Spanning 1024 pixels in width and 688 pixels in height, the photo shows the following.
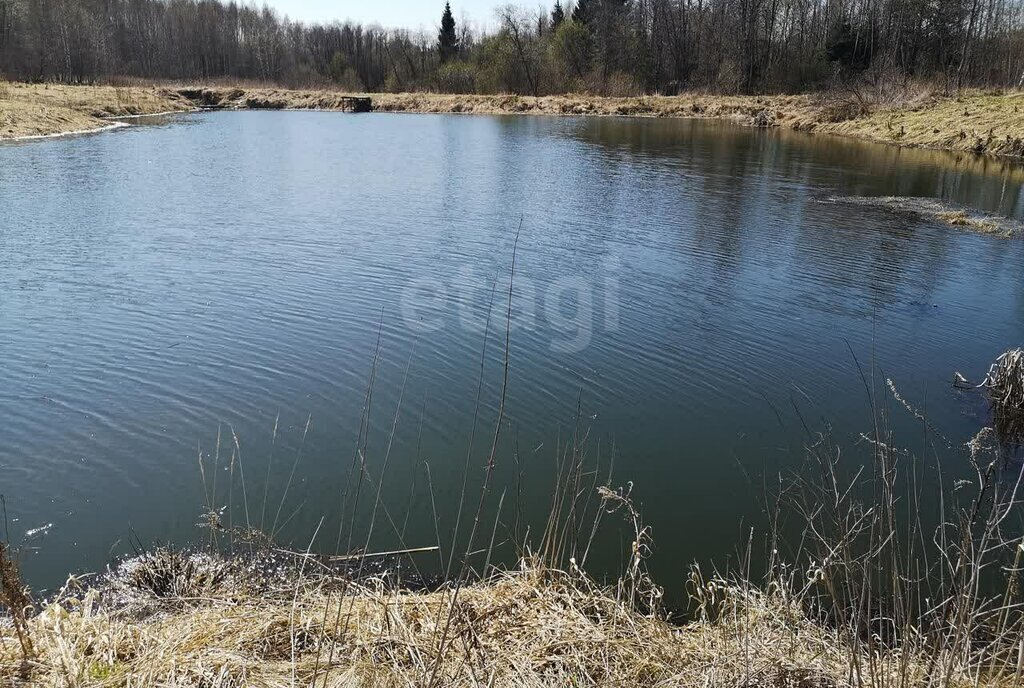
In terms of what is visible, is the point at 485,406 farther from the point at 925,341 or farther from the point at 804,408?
the point at 925,341

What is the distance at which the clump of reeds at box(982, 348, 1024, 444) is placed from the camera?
6.88 metres

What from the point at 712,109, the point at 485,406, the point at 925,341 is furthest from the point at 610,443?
the point at 712,109

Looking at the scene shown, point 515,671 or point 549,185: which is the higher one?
point 549,185

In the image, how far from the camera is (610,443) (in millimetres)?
6621

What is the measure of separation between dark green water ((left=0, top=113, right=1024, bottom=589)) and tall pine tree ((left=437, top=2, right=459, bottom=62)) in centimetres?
5506

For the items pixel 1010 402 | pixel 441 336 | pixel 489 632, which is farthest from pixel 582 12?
pixel 489 632

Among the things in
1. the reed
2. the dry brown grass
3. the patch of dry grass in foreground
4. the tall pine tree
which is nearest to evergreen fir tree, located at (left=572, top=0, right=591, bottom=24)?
the tall pine tree

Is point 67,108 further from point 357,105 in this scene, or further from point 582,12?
point 582,12

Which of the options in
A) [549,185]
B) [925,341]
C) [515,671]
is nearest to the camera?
[515,671]

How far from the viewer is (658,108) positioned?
153 ft

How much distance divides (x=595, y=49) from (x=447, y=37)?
18.4 metres

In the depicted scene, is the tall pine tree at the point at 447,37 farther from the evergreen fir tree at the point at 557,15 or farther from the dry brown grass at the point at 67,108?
the dry brown grass at the point at 67,108

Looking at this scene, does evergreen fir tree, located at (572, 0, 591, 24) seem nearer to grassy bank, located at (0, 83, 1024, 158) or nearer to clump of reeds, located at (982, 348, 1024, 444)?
grassy bank, located at (0, 83, 1024, 158)

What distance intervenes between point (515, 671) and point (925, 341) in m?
8.15
